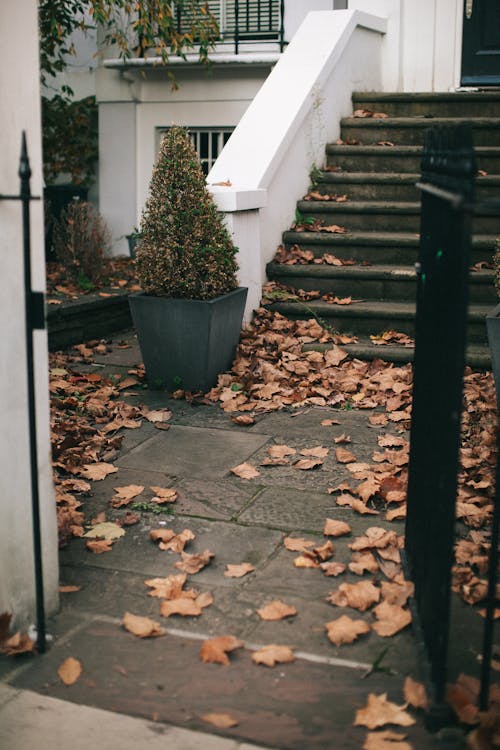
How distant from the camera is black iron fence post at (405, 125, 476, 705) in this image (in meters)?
2.55

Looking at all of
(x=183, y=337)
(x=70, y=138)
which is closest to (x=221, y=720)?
(x=183, y=337)

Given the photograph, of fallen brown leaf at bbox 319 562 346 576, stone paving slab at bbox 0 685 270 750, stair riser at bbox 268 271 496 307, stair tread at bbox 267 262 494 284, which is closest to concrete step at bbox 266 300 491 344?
stair riser at bbox 268 271 496 307

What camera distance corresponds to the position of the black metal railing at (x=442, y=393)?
254cm

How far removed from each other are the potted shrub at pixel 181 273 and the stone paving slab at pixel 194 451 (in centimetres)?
72

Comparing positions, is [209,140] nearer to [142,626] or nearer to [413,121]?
[413,121]

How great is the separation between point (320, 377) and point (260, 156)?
225 centimetres

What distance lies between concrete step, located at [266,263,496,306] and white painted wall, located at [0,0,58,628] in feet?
15.3

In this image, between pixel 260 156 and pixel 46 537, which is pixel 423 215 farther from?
pixel 260 156

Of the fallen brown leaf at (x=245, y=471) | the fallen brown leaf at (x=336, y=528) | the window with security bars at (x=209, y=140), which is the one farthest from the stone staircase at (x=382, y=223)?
the window with security bars at (x=209, y=140)

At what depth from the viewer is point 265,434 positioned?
5.40 m

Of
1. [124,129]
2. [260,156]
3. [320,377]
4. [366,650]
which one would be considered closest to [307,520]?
[366,650]

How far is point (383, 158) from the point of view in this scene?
880cm

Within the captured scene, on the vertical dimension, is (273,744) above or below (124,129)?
below

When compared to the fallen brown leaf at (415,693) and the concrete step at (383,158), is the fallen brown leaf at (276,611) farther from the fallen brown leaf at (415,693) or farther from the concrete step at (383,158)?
the concrete step at (383,158)
